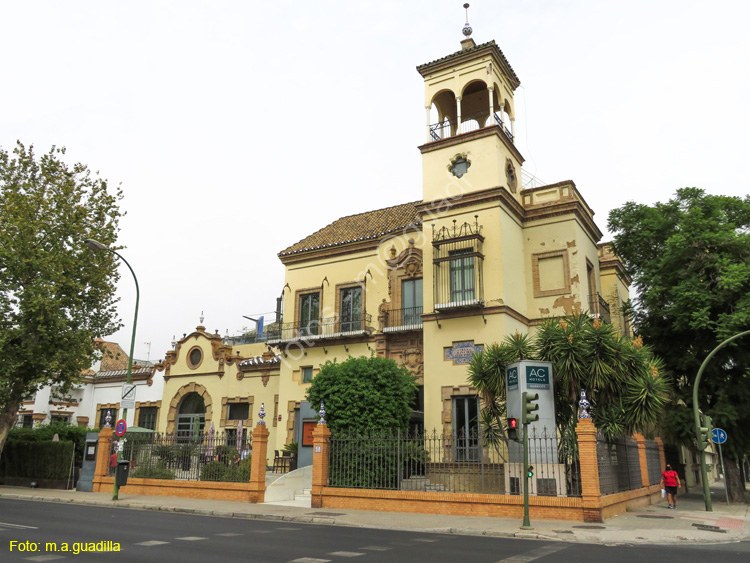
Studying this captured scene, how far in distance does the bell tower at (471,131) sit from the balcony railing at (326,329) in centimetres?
680

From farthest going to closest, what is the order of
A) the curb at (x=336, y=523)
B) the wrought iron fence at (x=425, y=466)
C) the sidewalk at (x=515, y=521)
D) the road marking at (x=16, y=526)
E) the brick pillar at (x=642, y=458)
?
the brick pillar at (x=642, y=458)
the wrought iron fence at (x=425, y=466)
the sidewalk at (x=515, y=521)
the curb at (x=336, y=523)
the road marking at (x=16, y=526)

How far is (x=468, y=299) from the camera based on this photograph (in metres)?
24.4

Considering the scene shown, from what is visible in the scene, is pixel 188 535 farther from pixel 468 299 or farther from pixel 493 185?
pixel 493 185

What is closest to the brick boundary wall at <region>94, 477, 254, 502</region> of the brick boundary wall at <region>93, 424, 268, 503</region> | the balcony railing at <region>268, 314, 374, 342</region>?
the brick boundary wall at <region>93, 424, 268, 503</region>

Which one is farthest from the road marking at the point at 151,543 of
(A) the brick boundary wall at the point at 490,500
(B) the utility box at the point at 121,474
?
(B) the utility box at the point at 121,474

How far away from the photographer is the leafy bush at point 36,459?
26188mm

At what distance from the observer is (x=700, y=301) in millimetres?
22562

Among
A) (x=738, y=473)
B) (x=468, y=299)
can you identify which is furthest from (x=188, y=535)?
(x=738, y=473)

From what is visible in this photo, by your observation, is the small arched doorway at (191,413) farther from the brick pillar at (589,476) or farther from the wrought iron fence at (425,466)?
the brick pillar at (589,476)

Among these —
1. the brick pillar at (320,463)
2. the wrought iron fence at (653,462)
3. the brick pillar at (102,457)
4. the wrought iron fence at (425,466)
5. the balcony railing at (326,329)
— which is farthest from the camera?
the balcony railing at (326,329)

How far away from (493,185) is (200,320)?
72.2ft

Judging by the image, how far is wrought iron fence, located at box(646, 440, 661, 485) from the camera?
78.0 feet

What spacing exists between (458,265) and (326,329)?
828 cm

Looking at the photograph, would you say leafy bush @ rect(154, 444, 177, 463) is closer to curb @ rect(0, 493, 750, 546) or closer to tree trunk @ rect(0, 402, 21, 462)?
curb @ rect(0, 493, 750, 546)
